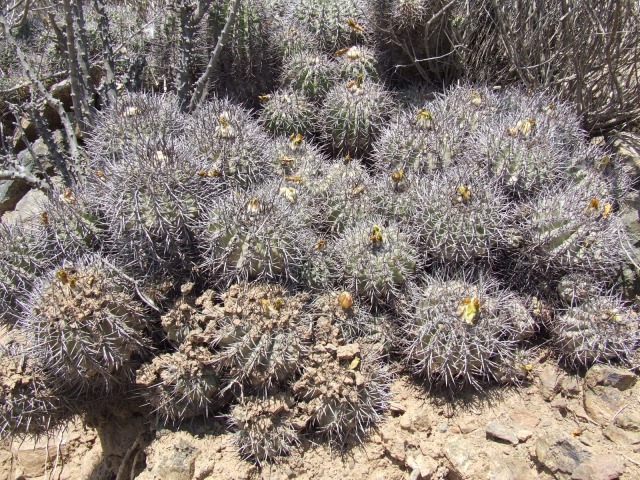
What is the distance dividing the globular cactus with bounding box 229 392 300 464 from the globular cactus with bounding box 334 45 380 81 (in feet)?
8.04

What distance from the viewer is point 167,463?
107 inches

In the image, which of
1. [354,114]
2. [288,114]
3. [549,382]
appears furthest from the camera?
[288,114]

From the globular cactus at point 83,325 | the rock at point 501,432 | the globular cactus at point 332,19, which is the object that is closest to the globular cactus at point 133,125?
the globular cactus at point 83,325

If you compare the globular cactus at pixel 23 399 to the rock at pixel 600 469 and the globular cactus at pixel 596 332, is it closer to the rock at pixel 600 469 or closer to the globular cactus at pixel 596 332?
the rock at pixel 600 469

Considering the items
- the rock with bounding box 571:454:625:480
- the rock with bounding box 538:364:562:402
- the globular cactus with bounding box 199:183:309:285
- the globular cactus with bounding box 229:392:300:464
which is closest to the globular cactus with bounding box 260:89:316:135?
the globular cactus with bounding box 199:183:309:285

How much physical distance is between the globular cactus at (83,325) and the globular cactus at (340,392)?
907 millimetres

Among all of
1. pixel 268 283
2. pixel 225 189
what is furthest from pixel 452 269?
pixel 225 189

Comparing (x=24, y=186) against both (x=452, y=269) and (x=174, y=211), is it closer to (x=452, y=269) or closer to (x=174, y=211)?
(x=174, y=211)

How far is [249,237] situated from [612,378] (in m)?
1.99

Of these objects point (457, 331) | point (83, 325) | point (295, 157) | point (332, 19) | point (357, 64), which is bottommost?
point (457, 331)

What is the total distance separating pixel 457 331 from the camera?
267 centimetres

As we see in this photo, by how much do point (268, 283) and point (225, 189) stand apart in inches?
27.2

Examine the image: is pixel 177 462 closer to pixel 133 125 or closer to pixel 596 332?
pixel 133 125

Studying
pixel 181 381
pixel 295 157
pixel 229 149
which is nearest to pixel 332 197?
pixel 295 157
